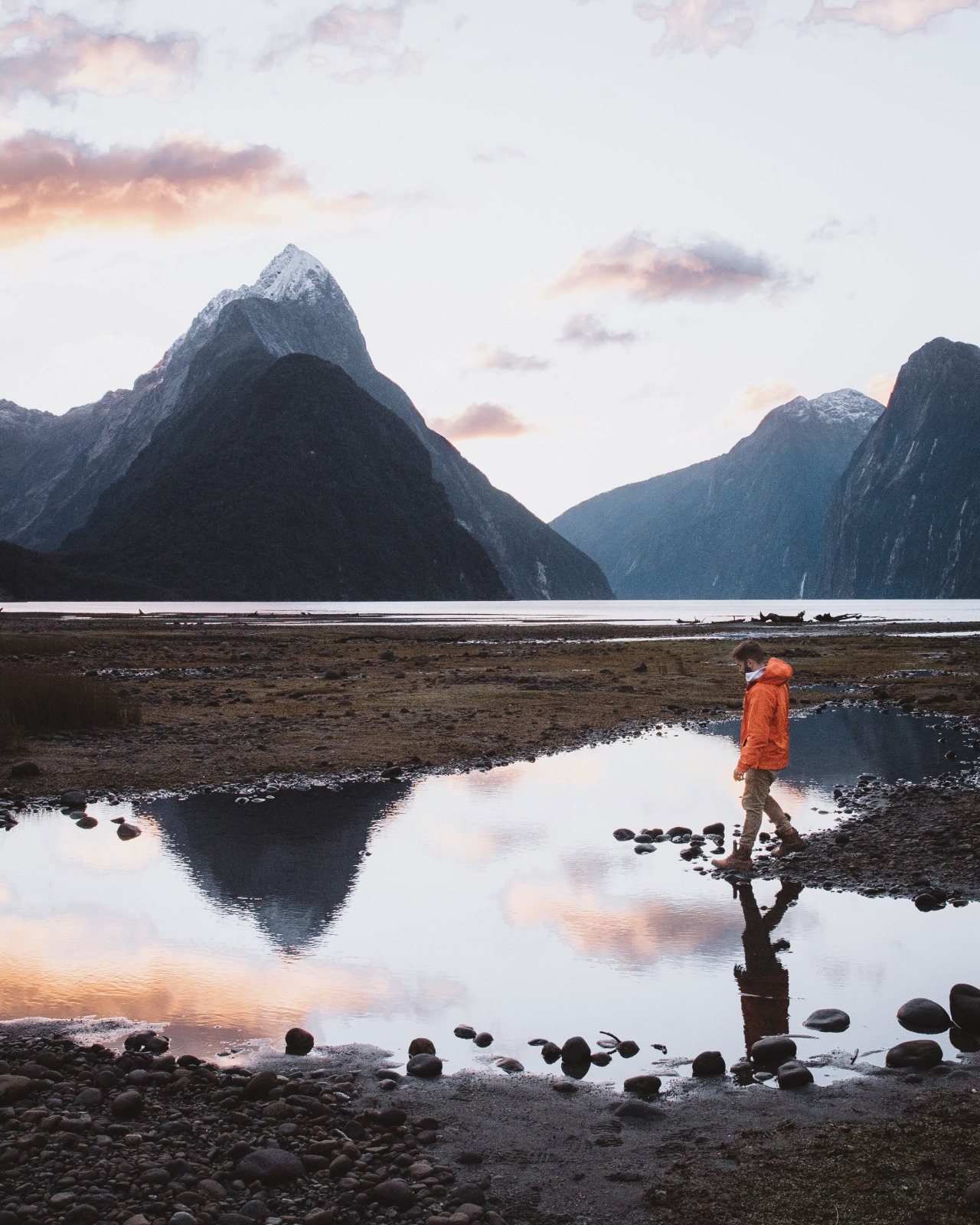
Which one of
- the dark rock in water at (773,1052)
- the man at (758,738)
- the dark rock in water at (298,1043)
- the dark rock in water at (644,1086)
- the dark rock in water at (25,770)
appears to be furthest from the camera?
the dark rock in water at (25,770)

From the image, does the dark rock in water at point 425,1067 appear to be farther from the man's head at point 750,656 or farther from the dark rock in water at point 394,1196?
the man's head at point 750,656

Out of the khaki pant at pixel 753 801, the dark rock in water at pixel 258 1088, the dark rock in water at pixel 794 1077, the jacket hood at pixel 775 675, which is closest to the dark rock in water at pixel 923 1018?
the dark rock in water at pixel 794 1077

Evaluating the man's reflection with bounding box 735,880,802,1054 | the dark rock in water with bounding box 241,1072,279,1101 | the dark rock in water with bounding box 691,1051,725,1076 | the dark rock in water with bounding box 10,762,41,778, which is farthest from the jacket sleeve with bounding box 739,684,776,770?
the dark rock in water with bounding box 10,762,41,778

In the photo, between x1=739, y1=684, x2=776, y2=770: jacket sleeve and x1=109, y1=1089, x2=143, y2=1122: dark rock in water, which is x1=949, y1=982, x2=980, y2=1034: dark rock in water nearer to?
x1=739, y1=684, x2=776, y2=770: jacket sleeve

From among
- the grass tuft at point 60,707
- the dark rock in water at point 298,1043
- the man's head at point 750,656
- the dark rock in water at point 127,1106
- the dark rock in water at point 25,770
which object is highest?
the man's head at point 750,656

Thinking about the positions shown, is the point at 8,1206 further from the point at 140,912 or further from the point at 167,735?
the point at 167,735

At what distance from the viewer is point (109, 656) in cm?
4806

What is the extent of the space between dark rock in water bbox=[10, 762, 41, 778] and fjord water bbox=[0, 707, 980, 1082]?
2972 mm

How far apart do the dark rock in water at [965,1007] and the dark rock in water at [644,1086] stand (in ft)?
8.88

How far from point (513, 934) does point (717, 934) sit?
1.99m

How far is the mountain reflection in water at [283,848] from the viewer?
36.2 feet

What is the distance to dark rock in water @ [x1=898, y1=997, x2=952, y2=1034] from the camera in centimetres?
785

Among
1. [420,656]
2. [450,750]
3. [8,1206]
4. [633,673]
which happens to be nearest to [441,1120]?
[8,1206]

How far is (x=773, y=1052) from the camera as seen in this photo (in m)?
7.24
